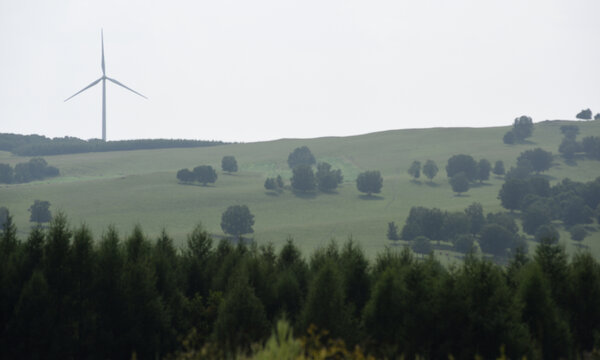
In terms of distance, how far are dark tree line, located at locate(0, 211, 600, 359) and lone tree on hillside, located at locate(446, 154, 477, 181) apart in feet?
489

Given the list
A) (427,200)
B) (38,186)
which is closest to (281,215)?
(427,200)

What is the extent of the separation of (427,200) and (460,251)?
33.6m

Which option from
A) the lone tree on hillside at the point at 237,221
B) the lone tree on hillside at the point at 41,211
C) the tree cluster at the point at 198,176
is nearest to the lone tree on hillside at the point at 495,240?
the lone tree on hillside at the point at 237,221

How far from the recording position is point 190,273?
117 ft

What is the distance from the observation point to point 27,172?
7092 inches

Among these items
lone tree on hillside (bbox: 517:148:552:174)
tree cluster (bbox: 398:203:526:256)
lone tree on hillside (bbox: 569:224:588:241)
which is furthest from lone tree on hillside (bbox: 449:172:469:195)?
lone tree on hillside (bbox: 569:224:588:241)

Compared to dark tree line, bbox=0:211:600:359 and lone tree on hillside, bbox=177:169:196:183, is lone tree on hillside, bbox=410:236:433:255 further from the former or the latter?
dark tree line, bbox=0:211:600:359

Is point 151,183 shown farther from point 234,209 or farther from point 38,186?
point 234,209

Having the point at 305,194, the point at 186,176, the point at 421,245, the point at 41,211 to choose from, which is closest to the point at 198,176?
the point at 186,176

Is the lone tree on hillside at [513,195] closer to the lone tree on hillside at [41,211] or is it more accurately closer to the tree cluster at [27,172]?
the lone tree on hillside at [41,211]

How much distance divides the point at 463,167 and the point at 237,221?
258ft

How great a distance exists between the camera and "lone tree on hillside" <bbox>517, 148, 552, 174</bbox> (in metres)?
181

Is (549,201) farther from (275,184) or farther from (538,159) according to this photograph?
(275,184)

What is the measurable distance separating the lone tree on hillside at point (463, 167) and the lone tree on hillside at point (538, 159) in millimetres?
18697
